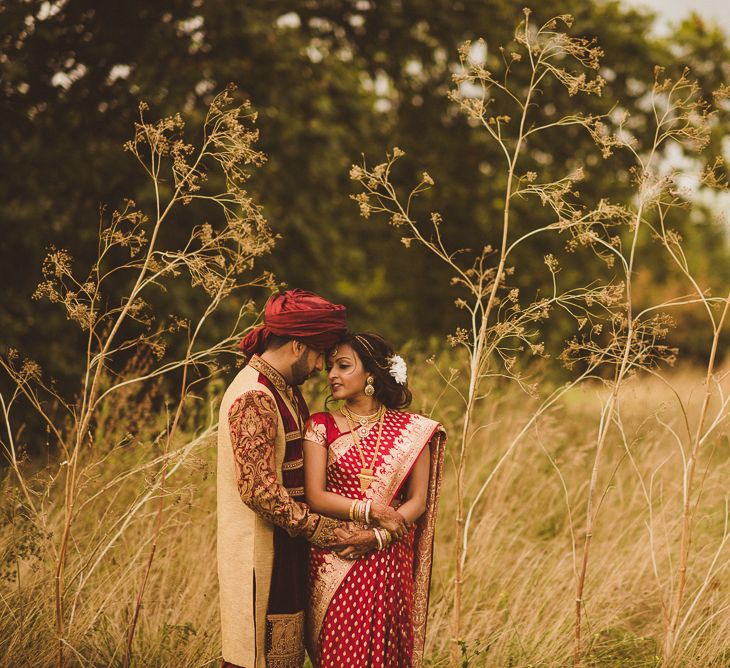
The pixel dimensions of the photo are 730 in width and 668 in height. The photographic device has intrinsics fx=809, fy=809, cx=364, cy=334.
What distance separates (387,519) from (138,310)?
1439mm

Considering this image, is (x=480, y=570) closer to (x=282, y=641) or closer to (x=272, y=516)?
(x=282, y=641)

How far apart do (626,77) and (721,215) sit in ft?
22.3

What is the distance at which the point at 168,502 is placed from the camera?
4.72m

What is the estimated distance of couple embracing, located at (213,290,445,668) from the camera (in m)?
2.79

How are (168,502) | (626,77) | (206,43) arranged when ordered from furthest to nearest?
(626,77) → (206,43) → (168,502)

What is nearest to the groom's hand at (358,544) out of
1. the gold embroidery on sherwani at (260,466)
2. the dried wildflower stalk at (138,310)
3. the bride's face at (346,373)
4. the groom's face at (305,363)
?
the gold embroidery on sherwani at (260,466)

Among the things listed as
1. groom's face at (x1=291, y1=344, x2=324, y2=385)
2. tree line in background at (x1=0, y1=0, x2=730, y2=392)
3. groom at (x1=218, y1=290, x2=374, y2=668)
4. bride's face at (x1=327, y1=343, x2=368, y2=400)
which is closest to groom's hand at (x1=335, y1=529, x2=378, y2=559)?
groom at (x1=218, y1=290, x2=374, y2=668)

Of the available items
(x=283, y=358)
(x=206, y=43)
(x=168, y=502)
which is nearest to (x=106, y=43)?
(x=206, y=43)

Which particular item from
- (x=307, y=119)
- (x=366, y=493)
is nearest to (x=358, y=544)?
(x=366, y=493)

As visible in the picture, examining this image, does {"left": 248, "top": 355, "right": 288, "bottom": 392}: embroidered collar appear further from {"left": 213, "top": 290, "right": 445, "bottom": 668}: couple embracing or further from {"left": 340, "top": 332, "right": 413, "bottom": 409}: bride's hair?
{"left": 340, "top": 332, "right": 413, "bottom": 409}: bride's hair

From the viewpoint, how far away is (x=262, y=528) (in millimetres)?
2816

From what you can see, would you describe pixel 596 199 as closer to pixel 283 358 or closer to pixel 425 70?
pixel 425 70

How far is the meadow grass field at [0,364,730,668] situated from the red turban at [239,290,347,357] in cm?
72

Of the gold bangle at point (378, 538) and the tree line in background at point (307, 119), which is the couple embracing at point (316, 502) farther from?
the tree line in background at point (307, 119)
